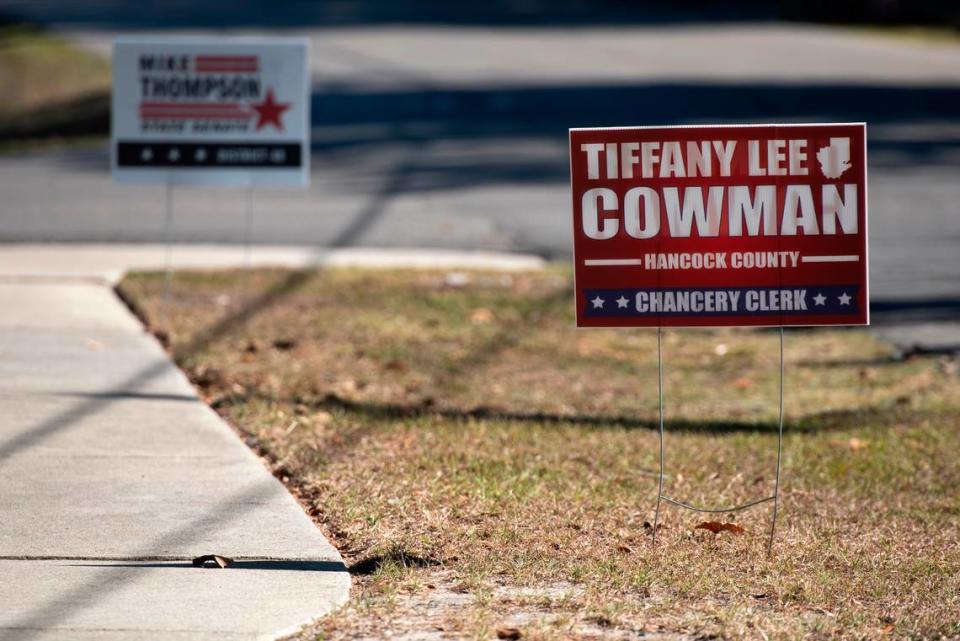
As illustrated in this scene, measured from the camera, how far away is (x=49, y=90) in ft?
80.8

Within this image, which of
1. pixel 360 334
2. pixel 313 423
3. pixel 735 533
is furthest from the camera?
pixel 360 334

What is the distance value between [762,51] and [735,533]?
2643 centimetres

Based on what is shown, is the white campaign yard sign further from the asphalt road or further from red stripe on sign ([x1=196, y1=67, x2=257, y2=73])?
the asphalt road

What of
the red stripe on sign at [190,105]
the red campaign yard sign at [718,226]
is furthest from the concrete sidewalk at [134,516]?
the red stripe on sign at [190,105]

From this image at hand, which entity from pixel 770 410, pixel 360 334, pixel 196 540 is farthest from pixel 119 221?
pixel 196 540

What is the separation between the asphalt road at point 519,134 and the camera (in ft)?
40.1

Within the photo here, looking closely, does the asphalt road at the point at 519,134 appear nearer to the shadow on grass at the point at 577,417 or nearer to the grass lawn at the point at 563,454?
the grass lawn at the point at 563,454

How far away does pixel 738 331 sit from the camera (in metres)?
9.38

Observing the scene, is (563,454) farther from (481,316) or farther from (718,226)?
(481,316)

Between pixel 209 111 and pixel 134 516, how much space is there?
13.0 feet

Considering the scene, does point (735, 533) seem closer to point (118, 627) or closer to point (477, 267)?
point (118, 627)

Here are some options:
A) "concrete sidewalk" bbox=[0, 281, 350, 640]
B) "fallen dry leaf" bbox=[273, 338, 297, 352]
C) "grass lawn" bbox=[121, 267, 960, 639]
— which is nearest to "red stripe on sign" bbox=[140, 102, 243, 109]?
"grass lawn" bbox=[121, 267, 960, 639]

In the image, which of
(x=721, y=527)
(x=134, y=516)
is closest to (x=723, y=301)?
(x=721, y=527)

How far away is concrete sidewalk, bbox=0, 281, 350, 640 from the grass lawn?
0.19 m
